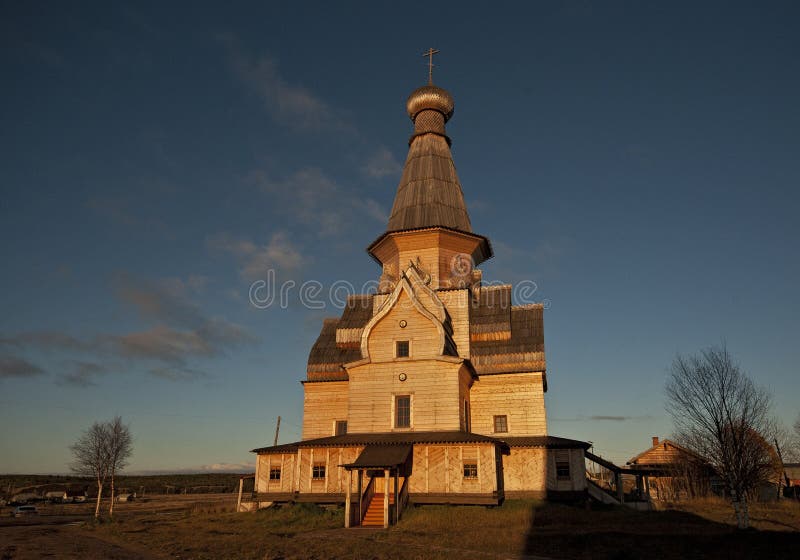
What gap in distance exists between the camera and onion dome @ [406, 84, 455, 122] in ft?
129

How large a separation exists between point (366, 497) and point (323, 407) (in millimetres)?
8490

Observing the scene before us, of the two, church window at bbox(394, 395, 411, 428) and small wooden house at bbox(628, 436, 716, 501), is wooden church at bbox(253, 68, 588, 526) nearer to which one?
church window at bbox(394, 395, 411, 428)

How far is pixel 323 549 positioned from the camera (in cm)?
1670

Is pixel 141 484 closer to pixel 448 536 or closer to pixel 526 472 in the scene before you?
pixel 526 472

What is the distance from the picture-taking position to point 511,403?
100 feet

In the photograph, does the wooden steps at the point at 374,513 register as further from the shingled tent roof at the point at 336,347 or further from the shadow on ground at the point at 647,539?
the shingled tent roof at the point at 336,347

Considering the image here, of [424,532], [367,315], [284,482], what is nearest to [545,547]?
[424,532]

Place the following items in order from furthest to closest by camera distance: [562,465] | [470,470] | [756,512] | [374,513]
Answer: [562,465] → [756,512] → [470,470] → [374,513]

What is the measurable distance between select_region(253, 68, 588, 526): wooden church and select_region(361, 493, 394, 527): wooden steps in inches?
3.1

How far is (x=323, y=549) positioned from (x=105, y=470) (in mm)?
31872

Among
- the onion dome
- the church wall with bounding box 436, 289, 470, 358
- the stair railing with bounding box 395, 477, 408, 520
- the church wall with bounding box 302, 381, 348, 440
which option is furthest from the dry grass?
the onion dome

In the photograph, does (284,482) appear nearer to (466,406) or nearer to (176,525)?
(176,525)

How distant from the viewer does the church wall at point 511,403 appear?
2992 cm

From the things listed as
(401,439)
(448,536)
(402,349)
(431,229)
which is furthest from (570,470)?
(431,229)
